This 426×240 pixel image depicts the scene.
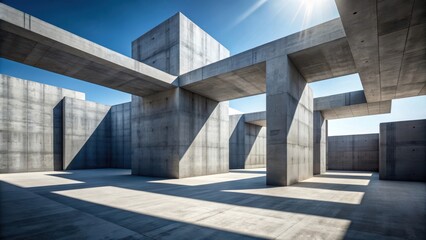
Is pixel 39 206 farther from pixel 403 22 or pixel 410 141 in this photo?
pixel 410 141

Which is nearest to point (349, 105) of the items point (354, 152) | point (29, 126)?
point (354, 152)

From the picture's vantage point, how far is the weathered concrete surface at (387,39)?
6.66 metres

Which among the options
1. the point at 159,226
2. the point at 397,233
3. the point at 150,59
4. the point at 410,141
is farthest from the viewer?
the point at 150,59

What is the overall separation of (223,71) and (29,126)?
2272cm

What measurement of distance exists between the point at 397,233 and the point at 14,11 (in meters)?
15.1

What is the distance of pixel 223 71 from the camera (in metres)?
14.4

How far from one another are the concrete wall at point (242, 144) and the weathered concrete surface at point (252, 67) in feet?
39.5

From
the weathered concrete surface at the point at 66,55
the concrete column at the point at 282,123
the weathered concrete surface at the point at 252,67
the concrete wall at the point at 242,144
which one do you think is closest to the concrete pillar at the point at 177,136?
the weathered concrete surface at the point at 252,67

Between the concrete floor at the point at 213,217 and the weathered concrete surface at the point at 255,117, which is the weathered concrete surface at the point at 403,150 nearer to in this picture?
the concrete floor at the point at 213,217

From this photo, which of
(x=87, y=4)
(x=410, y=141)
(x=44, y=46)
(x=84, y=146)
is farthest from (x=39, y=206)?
(x=84, y=146)

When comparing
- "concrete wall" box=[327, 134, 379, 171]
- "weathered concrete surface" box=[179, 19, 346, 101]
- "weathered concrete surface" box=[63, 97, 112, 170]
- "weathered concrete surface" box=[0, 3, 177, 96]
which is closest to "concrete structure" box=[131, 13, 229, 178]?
"weathered concrete surface" box=[179, 19, 346, 101]

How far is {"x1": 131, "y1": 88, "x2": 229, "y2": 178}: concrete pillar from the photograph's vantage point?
54.4 feet

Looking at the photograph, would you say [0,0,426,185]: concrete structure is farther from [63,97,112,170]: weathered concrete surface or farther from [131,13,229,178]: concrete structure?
[63,97,112,170]: weathered concrete surface

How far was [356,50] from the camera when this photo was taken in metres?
9.52
